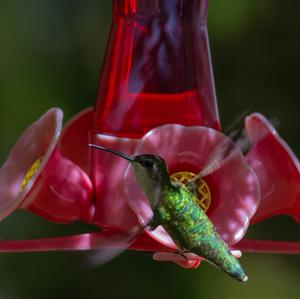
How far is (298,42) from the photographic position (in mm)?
5867

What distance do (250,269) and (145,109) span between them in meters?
2.95

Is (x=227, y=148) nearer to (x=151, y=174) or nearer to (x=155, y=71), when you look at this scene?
(x=151, y=174)

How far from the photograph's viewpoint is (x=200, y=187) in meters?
2.85

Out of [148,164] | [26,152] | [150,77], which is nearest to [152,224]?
[148,164]

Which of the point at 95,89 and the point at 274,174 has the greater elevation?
the point at 274,174

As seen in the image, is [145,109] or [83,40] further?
[83,40]

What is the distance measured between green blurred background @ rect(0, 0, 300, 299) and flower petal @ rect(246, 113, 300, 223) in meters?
2.40

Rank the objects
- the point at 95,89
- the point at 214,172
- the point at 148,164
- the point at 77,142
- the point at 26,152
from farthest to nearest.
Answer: the point at 95,89 → the point at 77,142 → the point at 26,152 → the point at 214,172 → the point at 148,164

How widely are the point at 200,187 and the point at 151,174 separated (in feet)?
1.25

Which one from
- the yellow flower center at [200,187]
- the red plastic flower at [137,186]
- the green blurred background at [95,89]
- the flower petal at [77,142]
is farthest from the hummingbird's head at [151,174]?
the green blurred background at [95,89]

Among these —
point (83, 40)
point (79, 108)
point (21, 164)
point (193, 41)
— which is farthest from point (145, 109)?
point (83, 40)

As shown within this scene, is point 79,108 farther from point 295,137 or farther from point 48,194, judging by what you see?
point 48,194

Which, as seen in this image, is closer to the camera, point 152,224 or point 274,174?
point 152,224

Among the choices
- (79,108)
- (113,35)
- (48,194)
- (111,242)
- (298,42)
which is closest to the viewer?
(111,242)
